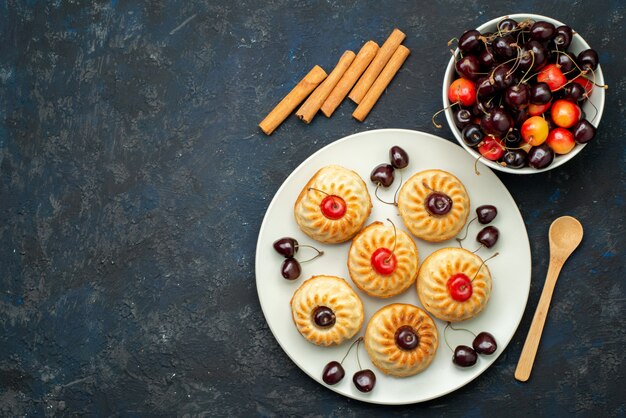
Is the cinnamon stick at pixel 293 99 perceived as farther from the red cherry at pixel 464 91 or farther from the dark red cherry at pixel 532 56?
the dark red cherry at pixel 532 56

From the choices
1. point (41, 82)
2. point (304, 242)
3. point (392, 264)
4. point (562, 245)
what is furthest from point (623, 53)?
point (41, 82)

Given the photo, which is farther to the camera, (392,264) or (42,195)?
(42,195)

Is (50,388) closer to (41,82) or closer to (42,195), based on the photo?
(42,195)

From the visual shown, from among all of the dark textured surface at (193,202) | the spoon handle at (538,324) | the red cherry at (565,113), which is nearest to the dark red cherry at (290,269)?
the dark textured surface at (193,202)

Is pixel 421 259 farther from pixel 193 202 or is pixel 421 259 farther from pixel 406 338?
pixel 193 202

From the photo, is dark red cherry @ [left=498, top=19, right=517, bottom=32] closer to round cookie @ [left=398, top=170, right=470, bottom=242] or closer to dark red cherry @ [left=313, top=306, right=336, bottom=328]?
round cookie @ [left=398, top=170, right=470, bottom=242]

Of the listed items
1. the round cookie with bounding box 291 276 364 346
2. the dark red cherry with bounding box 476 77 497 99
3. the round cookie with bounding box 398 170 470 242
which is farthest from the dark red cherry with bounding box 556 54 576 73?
the round cookie with bounding box 291 276 364 346

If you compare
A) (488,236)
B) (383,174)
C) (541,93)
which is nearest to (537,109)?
(541,93)

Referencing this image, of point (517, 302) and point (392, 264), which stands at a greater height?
point (392, 264)
